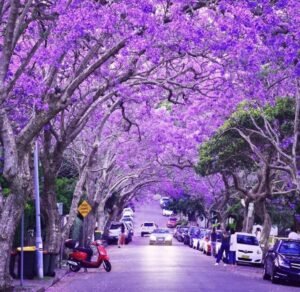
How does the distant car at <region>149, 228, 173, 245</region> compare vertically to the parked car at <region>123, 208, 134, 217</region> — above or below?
below

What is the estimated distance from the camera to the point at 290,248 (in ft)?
86.6

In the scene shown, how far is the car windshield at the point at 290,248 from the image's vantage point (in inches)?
1028

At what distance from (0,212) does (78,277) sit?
8175 millimetres

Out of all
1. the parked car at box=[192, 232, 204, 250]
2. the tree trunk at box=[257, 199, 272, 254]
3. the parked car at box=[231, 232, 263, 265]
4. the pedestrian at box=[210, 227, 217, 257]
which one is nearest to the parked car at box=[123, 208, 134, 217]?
the parked car at box=[192, 232, 204, 250]

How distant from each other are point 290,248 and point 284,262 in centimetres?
120

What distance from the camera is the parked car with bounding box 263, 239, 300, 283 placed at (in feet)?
→ 82.1

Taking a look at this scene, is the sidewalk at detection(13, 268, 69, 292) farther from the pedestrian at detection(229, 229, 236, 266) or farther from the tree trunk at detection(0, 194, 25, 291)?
the pedestrian at detection(229, 229, 236, 266)

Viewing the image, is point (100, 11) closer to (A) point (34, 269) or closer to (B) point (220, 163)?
(A) point (34, 269)

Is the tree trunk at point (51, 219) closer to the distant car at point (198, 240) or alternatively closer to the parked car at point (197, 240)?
the distant car at point (198, 240)

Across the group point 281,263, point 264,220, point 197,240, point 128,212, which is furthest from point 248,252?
Result: point 128,212

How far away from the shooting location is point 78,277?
26484 mm

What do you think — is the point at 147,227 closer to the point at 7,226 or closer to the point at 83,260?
the point at 83,260

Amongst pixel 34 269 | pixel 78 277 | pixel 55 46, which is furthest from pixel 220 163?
pixel 55 46

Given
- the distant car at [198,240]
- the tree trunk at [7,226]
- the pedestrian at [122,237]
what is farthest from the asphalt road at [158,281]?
the pedestrian at [122,237]
